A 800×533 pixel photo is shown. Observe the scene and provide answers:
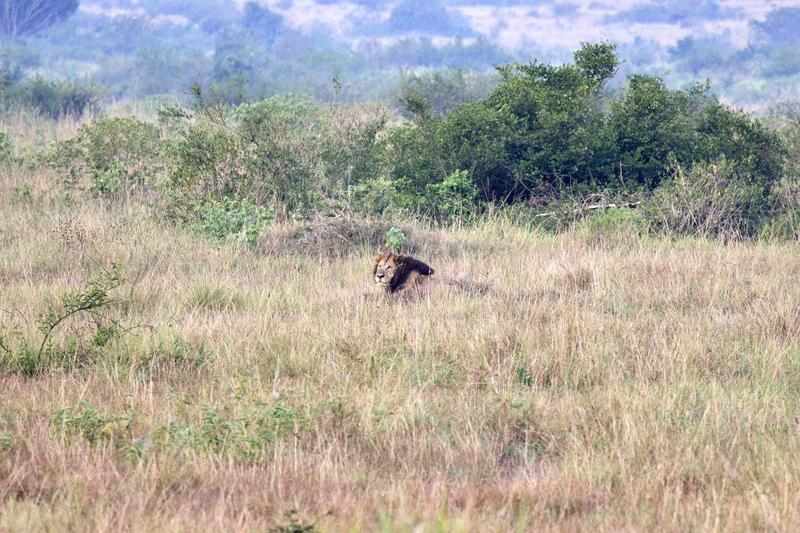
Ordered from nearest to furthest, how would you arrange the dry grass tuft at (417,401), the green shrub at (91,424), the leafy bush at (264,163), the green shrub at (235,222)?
the dry grass tuft at (417,401)
the green shrub at (91,424)
the green shrub at (235,222)
the leafy bush at (264,163)

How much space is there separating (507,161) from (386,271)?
5.01 metres

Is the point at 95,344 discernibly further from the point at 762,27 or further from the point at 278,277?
the point at 762,27

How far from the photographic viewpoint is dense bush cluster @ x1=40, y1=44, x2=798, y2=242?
11.5 metres

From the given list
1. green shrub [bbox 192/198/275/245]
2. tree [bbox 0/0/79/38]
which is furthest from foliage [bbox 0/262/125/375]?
tree [bbox 0/0/79/38]

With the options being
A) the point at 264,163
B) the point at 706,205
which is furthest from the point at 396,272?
the point at 706,205

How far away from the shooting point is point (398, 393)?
544 centimetres


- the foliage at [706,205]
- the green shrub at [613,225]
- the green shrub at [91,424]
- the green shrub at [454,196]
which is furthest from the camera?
the green shrub at [454,196]

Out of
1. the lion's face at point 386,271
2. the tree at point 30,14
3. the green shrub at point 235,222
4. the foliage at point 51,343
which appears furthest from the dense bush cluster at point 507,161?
the tree at point 30,14

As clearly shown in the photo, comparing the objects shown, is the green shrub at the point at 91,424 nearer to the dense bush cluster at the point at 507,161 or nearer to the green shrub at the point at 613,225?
the dense bush cluster at the point at 507,161

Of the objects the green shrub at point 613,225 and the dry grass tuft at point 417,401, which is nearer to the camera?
the dry grass tuft at point 417,401

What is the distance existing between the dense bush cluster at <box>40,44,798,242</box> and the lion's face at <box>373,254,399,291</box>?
9.55ft

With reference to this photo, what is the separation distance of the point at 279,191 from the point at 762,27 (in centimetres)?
7105

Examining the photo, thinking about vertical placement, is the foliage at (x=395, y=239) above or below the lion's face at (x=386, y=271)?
below

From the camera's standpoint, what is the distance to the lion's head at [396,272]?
7918 millimetres
